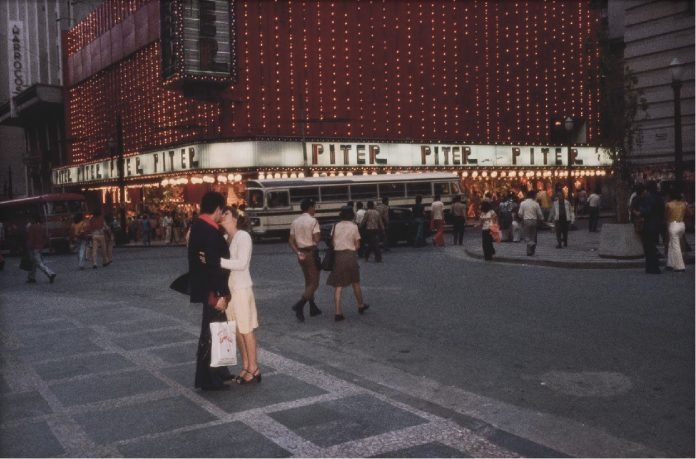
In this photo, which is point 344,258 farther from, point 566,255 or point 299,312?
point 566,255

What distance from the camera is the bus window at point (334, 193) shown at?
30970 mm

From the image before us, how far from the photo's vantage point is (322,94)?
126 ft

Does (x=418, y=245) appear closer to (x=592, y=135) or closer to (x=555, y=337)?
(x=555, y=337)

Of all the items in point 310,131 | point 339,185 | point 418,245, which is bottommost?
point 418,245

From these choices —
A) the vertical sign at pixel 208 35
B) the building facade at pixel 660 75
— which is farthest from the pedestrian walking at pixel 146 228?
the building facade at pixel 660 75

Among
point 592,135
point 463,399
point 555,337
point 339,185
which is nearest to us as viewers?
point 463,399

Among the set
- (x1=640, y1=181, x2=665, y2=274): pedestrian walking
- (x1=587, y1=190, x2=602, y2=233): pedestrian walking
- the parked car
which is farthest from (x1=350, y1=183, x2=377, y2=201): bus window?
(x1=640, y1=181, x2=665, y2=274): pedestrian walking

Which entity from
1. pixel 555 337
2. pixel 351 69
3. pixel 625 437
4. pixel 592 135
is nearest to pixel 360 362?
pixel 555 337

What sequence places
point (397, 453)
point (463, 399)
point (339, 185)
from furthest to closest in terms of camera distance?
point (339, 185)
point (463, 399)
point (397, 453)

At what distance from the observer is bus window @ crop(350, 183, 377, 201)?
31.6 m

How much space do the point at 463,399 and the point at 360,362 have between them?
1676 millimetres

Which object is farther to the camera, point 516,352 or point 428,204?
point 428,204

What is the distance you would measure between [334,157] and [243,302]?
31849 mm

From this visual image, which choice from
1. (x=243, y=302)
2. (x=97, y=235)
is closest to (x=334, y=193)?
(x=97, y=235)
